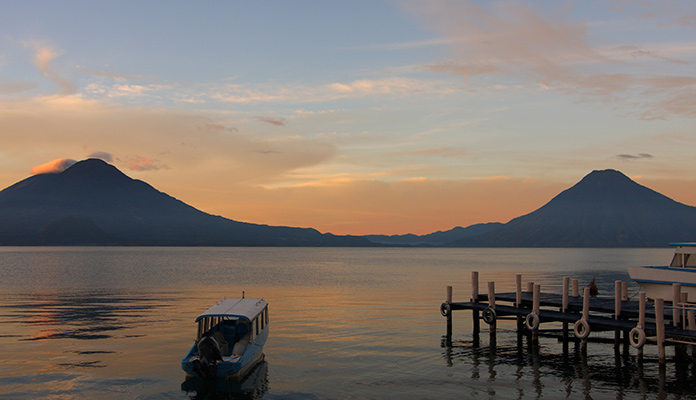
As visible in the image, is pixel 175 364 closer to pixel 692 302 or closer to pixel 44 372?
pixel 44 372

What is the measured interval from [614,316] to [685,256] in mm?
6302

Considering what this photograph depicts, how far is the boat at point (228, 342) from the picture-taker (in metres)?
25.5

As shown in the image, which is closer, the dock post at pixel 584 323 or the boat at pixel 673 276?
the dock post at pixel 584 323

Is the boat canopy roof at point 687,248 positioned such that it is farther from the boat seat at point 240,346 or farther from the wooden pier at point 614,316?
the boat seat at point 240,346

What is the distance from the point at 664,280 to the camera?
3531cm

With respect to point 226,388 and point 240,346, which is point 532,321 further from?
point 226,388

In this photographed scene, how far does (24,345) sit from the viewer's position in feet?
113

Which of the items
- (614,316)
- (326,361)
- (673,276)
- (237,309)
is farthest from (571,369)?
(237,309)

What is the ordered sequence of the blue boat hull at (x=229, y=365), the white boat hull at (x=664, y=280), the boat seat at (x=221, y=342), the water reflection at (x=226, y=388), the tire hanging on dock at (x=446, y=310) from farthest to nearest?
1. the tire hanging on dock at (x=446, y=310)
2. the white boat hull at (x=664, y=280)
3. the boat seat at (x=221, y=342)
4. the blue boat hull at (x=229, y=365)
5. the water reflection at (x=226, y=388)

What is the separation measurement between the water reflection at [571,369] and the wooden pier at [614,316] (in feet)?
3.34

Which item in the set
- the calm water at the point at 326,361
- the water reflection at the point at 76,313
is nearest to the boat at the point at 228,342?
the calm water at the point at 326,361

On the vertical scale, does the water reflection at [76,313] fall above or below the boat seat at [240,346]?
below

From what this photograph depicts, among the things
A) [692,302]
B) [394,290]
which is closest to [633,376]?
[692,302]

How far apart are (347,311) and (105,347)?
23133 mm
